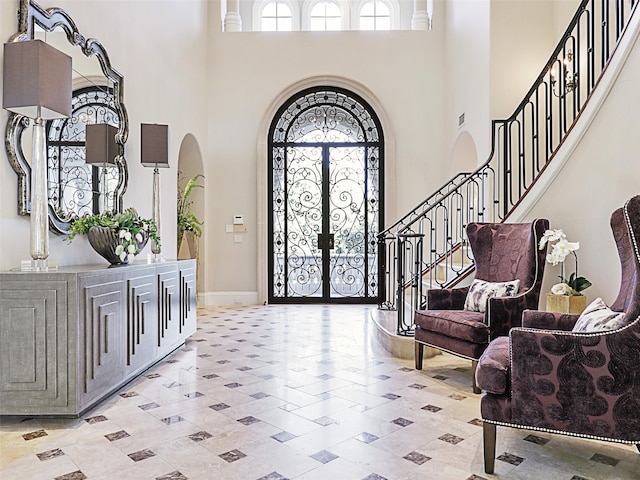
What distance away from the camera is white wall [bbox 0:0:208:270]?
3277 mm

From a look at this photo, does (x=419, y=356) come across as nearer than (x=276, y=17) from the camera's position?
Yes

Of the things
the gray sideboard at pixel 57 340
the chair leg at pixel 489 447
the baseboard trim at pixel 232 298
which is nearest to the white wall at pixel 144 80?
the gray sideboard at pixel 57 340

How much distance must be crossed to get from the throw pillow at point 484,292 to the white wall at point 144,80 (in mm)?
3145

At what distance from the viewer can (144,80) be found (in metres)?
5.57

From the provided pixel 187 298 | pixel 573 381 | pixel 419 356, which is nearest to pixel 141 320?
pixel 187 298

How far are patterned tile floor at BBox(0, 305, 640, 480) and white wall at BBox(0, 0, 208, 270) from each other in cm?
119

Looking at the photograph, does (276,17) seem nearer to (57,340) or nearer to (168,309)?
(168,309)

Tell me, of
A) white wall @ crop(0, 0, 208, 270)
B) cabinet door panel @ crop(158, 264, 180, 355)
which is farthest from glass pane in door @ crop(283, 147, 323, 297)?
cabinet door panel @ crop(158, 264, 180, 355)

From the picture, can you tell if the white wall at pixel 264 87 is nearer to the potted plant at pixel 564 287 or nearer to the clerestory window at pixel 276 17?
the clerestory window at pixel 276 17

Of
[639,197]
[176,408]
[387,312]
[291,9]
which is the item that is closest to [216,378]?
[176,408]

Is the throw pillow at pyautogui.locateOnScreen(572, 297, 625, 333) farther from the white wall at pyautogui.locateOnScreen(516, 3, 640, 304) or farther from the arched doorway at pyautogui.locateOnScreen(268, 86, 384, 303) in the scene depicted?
the arched doorway at pyautogui.locateOnScreen(268, 86, 384, 303)

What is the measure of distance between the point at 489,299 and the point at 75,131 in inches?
133

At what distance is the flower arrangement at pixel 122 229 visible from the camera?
3.87 meters

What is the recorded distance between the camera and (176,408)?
3223 millimetres
